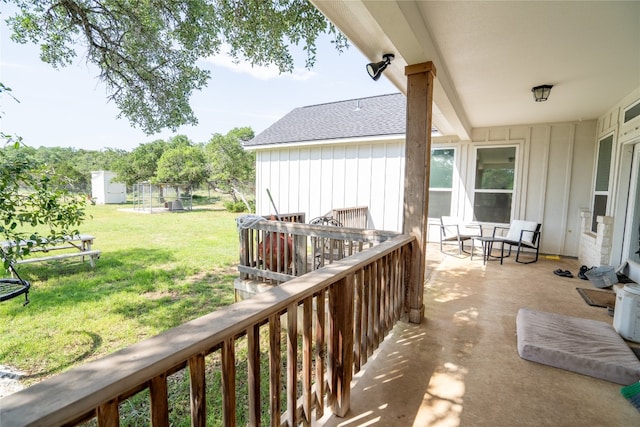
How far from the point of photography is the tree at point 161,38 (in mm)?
3592

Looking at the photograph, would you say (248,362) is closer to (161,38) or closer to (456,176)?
(161,38)

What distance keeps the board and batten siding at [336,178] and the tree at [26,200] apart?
6.32 m

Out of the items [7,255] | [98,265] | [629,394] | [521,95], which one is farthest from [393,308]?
[98,265]

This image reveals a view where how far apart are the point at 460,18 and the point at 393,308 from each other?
2.47 m

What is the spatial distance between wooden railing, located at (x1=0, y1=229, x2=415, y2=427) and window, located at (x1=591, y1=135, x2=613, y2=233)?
503 centimetres

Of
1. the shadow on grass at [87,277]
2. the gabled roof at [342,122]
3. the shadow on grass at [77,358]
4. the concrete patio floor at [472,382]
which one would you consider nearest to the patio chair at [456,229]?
the gabled roof at [342,122]

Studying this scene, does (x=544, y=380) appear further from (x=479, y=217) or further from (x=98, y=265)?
(x=98, y=265)

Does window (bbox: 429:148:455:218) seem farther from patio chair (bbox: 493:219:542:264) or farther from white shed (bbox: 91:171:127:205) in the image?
white shed (bbox: 91:171:127:205)

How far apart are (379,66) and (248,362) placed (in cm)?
271

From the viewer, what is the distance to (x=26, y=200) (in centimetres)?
257

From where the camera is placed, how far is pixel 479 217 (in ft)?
23.3

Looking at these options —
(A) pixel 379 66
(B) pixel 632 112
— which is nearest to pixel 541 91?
(B) pixel 632 112

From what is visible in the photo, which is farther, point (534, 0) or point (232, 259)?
point (232, 259)

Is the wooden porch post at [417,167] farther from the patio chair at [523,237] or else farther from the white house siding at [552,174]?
the white house siding at [552,174]
